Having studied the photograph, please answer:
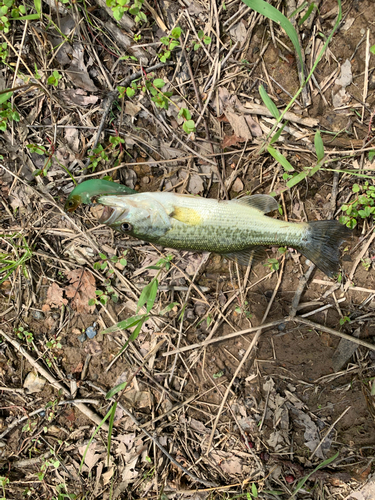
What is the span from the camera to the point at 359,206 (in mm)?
3383

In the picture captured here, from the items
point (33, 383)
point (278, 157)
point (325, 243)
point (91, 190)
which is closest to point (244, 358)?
point (325, 243)

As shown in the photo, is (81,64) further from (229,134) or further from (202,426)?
(202,426)

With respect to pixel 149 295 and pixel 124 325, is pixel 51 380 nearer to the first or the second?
pixel 124 325

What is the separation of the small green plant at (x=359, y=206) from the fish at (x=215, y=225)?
0.24 meters

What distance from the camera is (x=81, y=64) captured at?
3561 millimetres

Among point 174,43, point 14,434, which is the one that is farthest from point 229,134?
point 14,434

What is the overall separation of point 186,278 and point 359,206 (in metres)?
2.17

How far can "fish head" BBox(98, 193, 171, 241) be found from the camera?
2.91 meters

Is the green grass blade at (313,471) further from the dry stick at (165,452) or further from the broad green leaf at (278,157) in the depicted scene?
the broad green leaf at (278,157)

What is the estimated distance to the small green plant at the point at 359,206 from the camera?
10.7ft

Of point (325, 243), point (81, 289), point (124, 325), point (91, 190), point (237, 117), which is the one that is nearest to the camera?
point (124, 325)

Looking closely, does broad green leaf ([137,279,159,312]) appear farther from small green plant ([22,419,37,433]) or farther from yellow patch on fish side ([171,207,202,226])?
small green plant ([22,419,37,433])

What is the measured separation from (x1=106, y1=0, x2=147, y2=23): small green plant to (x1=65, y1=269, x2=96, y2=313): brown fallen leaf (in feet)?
9.60

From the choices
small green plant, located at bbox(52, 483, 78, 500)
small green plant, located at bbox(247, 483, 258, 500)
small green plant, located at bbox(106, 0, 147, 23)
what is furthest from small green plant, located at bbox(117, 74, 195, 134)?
small green plant, located at bbox(52, 483, 78, 500)
